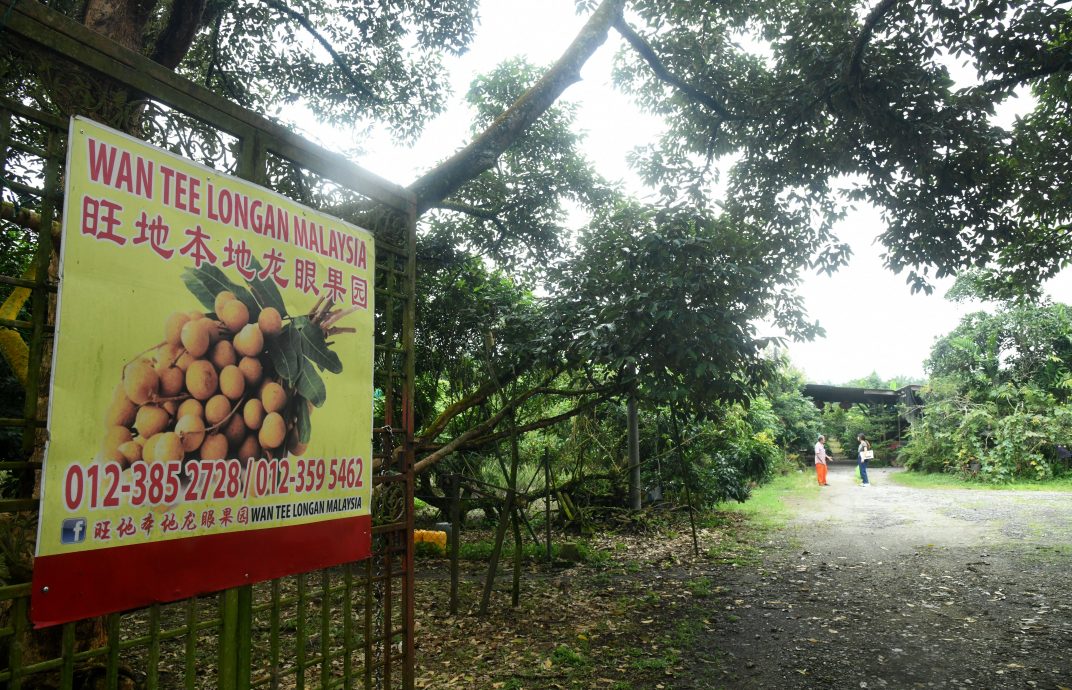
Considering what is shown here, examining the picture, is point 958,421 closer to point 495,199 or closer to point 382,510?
point 495,199

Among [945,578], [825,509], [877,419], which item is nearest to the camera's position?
[945,578]

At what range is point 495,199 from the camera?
8930 millimetres

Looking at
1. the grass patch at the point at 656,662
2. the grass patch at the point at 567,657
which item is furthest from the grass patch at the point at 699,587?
the grass patch at the point at 567,657

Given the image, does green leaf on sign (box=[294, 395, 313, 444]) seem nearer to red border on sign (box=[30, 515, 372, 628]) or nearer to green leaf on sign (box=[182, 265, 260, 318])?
red border on sign (box=[30, 515, 372, 628])

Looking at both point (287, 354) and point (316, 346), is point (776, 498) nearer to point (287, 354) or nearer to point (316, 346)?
point (316, 346)

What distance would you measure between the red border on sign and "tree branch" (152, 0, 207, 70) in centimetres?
410

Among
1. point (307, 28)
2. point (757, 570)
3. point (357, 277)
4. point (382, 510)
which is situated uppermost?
point (307, 28)

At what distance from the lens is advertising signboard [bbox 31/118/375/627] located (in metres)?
2.12

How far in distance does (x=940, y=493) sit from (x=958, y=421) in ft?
15.6

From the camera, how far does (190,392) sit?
2.48 meters

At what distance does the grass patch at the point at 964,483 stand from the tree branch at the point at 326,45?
56.7 ft

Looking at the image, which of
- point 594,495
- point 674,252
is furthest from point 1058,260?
point 594,495

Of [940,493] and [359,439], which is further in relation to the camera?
[940,493]

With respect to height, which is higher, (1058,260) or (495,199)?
(495,199)
